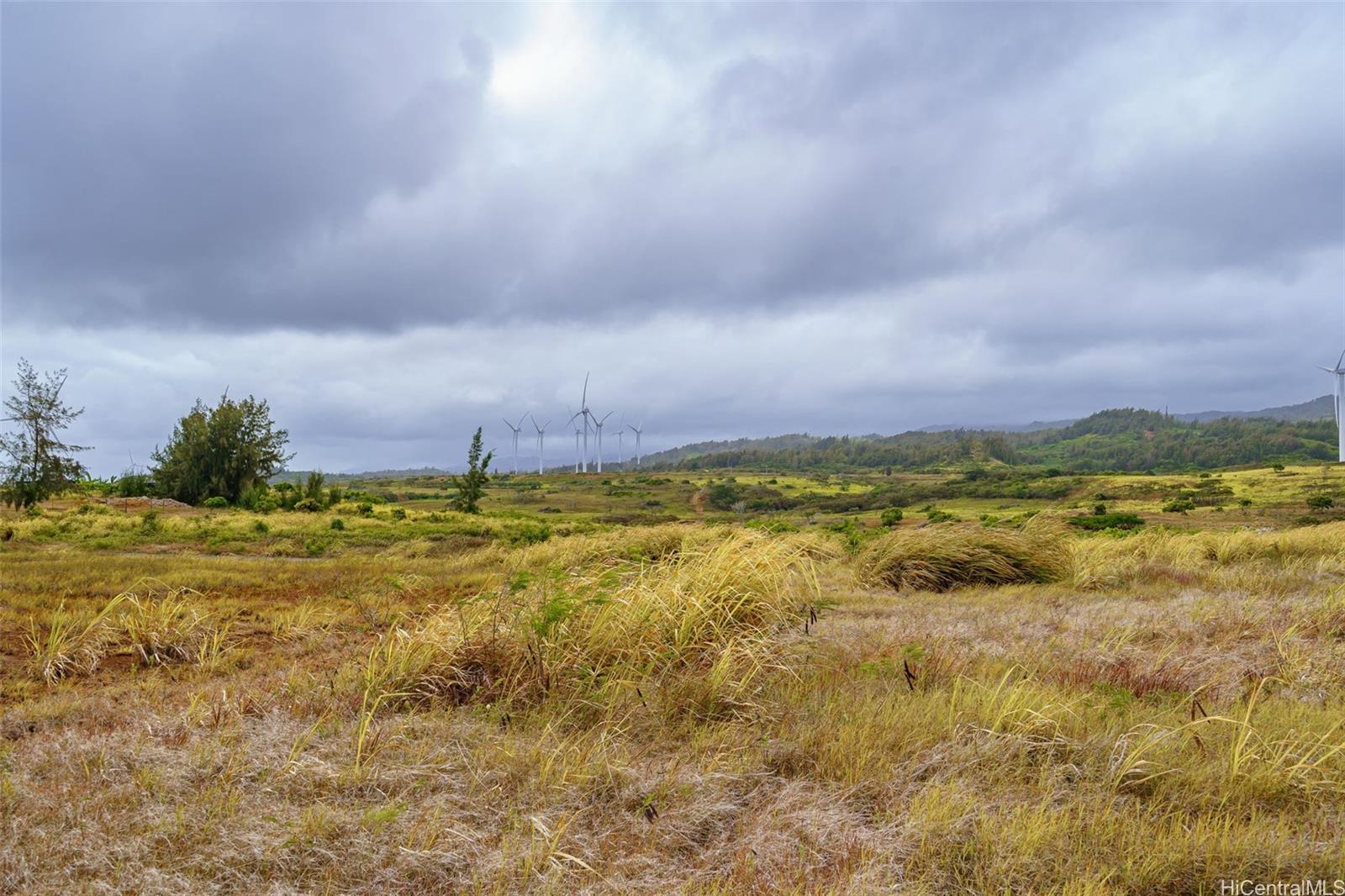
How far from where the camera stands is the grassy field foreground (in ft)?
10.2

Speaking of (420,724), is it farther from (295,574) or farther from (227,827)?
(295,574)

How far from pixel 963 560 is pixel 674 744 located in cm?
806

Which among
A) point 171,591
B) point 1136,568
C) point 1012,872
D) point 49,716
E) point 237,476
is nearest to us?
point 1012,872

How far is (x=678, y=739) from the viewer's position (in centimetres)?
463

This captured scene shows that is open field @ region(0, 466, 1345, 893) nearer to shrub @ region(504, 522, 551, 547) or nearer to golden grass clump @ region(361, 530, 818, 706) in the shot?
golden grass clump @ region(361, 530, 818, 706)

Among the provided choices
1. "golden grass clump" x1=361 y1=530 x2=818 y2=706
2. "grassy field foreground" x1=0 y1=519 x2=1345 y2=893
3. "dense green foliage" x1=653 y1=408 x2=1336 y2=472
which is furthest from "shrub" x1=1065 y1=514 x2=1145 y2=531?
"dense green foliage" x1=653 y1=408 x2=1336 y2=472

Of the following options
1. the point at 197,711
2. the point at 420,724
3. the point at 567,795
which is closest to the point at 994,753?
the point at 567,795

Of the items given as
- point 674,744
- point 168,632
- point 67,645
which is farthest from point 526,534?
point 674,744

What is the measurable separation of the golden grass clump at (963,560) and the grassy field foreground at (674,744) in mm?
2620

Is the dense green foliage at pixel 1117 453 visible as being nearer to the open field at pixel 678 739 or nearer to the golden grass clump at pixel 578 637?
the open field at pixel 678 739

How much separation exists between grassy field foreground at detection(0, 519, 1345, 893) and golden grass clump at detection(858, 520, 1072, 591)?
8.59ft

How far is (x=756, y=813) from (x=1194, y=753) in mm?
2539

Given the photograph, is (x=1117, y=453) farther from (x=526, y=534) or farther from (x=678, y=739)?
(x=678, y=739)

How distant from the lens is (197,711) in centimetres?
472
